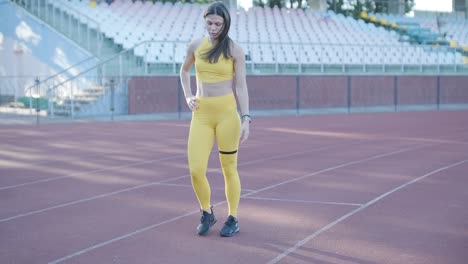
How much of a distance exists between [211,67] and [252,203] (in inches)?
94.9

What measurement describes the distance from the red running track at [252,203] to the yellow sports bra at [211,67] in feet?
4.59

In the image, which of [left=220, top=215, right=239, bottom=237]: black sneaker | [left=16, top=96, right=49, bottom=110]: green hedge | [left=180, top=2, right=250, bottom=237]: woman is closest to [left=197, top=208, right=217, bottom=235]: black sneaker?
[left=180, top=2, right=250, bottom=237]: woman

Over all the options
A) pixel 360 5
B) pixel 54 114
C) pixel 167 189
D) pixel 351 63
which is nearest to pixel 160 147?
pixel 167 189

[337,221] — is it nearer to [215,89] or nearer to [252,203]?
[252,203]

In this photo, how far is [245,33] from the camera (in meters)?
32.3

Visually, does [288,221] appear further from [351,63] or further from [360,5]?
[360,5]

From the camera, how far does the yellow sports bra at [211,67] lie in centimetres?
627

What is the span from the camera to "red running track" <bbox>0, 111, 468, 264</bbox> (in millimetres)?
5934

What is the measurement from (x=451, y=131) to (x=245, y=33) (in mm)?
14552

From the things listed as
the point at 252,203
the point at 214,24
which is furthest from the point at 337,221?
the point at 214,24

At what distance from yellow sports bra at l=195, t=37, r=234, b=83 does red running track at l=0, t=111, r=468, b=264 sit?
1.40 m

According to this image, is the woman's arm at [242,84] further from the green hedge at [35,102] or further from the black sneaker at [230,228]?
the green hedge at [35,102]

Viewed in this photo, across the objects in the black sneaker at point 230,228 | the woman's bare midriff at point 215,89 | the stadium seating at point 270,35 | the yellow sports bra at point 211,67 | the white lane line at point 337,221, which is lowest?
the white lane line at point 337,221

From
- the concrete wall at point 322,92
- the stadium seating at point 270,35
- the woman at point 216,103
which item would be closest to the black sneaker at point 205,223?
the woman at point 216,103
